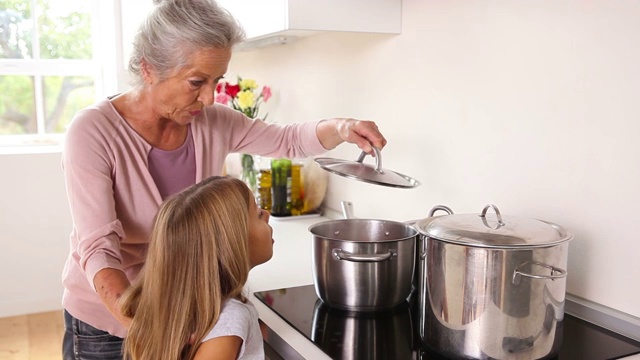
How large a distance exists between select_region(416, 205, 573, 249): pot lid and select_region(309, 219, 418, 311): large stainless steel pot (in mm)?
112

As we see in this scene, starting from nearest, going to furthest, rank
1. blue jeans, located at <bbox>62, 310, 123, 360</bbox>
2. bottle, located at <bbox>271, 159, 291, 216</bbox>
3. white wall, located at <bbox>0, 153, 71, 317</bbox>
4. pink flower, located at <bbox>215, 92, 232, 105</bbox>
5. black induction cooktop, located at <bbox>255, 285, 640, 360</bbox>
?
black induction cooktop, located at <bbox>255, 285, 640, 360</bbox> < blue jeans, located at <bbox>62, 310, 123, 360</bbox> < bottle, located at <bbox>271, 159, 291, 216</bbox> < pink flower, located at <bbox>215, 92, 232, 105</bbox> < white wall, located at <bbox>0, 153, 71, 317</bbox>

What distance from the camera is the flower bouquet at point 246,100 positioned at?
2.43 meters

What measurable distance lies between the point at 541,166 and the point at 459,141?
27 centimetres

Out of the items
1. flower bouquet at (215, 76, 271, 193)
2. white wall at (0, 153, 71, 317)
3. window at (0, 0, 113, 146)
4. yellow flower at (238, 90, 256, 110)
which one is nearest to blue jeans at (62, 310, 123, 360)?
flower bouquet at (215, 76, 271, 193)

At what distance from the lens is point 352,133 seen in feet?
4.61

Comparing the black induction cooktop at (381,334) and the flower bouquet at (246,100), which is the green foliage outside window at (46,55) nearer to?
the flower bouquet at (246,100)

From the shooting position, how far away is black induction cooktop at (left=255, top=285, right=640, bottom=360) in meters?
1.08

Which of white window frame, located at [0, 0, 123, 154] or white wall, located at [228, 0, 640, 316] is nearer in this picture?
white wall, located at [228, 0, 640, 316]

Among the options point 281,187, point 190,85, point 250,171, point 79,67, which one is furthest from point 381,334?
point 79,67

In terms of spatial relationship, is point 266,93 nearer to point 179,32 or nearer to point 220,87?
point 220,87

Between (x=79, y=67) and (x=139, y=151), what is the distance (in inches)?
102

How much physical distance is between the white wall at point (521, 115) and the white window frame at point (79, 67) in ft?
6.43

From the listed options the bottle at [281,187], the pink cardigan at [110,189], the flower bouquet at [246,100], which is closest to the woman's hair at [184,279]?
the pink cardigan at [110,189]

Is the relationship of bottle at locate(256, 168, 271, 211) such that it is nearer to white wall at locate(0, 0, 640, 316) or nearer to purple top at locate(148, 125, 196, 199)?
white wall at locate(0, 0, 640, 316)
